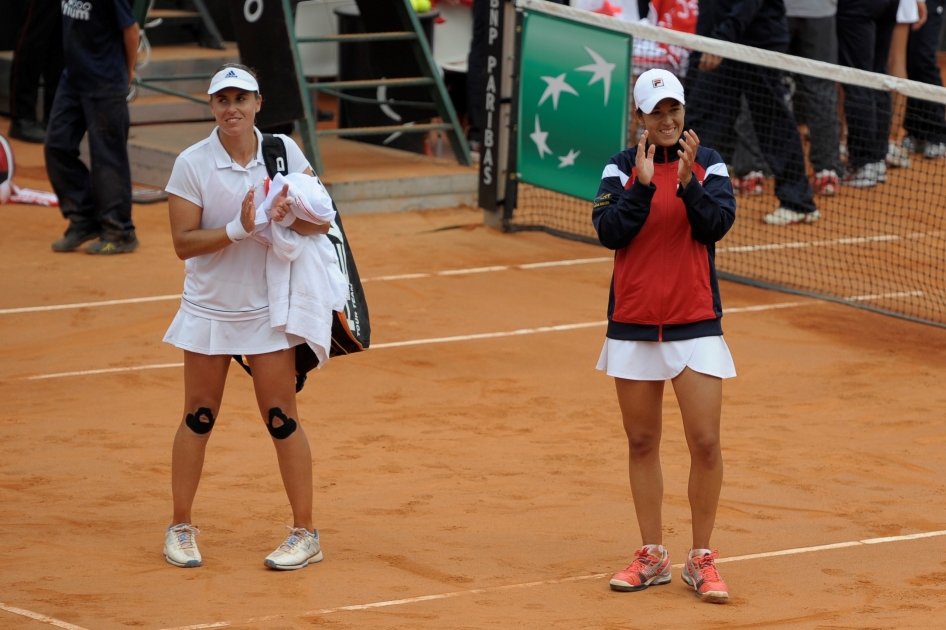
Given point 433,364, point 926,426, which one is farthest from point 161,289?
point 926,426

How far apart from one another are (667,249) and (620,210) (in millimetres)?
238

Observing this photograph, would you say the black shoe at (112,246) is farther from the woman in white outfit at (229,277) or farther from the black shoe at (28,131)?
the woman in white outfit at (229,277)

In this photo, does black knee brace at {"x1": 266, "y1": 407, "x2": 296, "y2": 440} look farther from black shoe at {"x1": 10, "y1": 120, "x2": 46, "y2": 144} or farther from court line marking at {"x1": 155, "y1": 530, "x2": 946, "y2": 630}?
black shoe at {"x1": 10, "y1": 120, "x2": 46, "y2": 144}

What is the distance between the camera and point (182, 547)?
209 inches

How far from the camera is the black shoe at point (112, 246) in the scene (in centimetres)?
1097

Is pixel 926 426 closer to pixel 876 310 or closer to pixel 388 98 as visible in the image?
pixel 876 310

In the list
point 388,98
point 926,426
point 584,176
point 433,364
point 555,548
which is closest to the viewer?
point 555,548

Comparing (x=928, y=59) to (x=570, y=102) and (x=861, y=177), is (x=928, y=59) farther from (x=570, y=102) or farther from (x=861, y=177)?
(x=570, y=102)

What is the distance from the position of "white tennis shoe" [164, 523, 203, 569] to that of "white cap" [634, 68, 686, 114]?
2404mm

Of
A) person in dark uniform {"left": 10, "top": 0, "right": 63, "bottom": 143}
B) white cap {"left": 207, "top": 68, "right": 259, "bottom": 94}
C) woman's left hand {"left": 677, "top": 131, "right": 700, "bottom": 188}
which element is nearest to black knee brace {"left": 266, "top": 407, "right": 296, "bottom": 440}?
white cap {"left": 207, "top": 68, "right": 259, "bottom": 94}

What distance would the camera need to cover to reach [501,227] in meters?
12.5

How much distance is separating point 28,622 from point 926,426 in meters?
4.86

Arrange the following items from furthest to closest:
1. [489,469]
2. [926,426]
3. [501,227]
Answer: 1. [501,227]
2. [926,426]
3. [489,469]

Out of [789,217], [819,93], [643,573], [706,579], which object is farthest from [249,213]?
[819,93]
